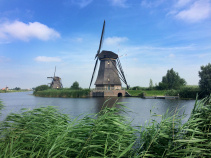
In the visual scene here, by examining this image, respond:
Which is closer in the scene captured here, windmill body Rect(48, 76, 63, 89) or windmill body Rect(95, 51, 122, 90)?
windmill body Rect(95, 51, 122, 90)

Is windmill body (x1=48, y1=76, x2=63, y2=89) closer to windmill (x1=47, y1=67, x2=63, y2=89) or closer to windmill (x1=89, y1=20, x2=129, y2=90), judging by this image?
windmill (x1=47, y1=67, x2=63, y2=89)

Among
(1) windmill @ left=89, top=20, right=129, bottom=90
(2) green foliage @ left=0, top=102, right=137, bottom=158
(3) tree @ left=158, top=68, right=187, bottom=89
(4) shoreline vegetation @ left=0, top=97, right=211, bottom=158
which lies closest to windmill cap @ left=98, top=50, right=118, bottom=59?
(1) windmill @ left=89, top=20, right=129, bottom=90

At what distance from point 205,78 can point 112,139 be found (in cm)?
3265

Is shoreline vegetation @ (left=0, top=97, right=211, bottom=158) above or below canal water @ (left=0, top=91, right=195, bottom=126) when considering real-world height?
above

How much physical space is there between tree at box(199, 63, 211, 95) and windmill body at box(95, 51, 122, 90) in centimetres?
1721

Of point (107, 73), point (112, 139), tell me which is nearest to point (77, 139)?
point (112, 139)

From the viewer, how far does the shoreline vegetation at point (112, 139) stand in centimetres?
244

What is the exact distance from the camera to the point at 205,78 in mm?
29672

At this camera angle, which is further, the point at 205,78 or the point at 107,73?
the point at 107,73

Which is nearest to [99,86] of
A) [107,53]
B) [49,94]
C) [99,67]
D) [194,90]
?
[99,67]

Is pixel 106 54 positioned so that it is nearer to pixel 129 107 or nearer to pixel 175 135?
pixel 129 107

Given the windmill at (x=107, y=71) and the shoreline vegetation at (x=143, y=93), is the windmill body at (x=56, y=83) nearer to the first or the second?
the shoreline vegetation at (x=143, y=93)

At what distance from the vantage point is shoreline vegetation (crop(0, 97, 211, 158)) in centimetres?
244

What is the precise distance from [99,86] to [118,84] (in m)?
4.63
